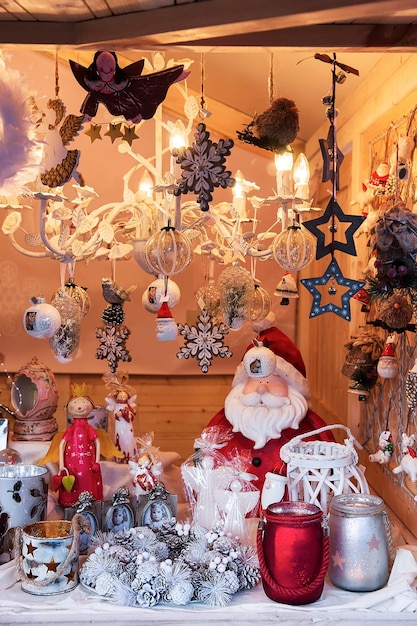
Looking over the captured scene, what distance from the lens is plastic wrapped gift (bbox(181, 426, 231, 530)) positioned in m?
1.78

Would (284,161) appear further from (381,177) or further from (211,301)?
(211,301)

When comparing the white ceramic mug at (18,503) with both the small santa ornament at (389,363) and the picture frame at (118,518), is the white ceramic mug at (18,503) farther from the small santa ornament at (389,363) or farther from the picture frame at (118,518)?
the small santa ornament at (389,363)

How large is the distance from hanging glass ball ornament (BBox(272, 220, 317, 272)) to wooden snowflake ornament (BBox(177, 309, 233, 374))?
0.30 metres

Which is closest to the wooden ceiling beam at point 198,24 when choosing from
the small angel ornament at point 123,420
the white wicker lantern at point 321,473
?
the white wicker lantern at point 321,473

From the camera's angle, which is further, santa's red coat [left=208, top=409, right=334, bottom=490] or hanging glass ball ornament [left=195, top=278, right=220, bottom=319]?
hanging glass ball ornament [left=195, top=278, right=220, bottom=319]

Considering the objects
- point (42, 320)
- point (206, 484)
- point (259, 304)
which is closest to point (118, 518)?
point (206, 484)

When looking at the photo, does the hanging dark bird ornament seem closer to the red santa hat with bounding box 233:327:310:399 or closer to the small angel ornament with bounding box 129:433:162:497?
the red santa hat with bounding box 233:327:310:399

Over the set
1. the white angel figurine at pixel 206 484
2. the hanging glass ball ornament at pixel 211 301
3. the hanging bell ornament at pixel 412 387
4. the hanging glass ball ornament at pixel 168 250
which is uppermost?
the hanging glass ball ornament at pixel 168 250

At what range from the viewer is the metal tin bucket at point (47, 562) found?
1.53 metres

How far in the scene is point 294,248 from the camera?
1.84 metres

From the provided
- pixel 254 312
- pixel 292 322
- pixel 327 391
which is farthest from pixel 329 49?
pixel 292 322

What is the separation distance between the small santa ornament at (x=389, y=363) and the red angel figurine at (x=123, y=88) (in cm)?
94

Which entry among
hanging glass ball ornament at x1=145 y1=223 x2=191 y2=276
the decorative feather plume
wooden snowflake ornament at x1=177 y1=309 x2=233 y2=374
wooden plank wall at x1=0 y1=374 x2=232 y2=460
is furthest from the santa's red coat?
wooden plank wall at x1=0 y1=374 x2=232 y2=460

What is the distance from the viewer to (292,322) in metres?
3.79
